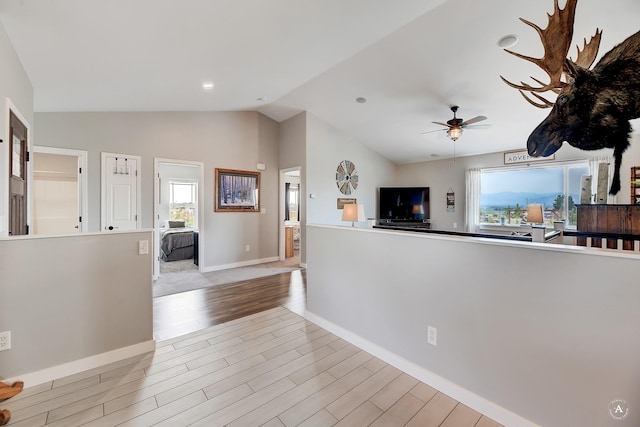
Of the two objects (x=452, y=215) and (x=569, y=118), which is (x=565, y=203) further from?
(x=569, y=118)

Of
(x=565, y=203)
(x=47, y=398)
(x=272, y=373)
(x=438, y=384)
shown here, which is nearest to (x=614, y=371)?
(x=438, y=384)

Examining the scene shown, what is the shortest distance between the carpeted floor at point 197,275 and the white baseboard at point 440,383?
2.64 m

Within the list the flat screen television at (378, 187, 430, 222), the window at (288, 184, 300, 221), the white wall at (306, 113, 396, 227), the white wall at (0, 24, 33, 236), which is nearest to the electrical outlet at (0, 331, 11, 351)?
the white wall at (0, 24, 33, 236)

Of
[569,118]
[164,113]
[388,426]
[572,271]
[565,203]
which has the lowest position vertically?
[388,426]

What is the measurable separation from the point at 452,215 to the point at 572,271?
5.91 meters

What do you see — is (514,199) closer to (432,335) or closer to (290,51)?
(432,335)

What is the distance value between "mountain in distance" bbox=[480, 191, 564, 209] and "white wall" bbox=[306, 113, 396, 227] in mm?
2731

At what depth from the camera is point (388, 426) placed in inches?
61.1

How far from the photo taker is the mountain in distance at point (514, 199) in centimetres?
556

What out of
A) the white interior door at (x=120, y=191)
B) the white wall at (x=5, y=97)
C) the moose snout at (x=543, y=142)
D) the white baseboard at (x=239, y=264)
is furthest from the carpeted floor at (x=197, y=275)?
the moose snout at (x=543, y=142)

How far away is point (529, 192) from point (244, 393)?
22.0ft

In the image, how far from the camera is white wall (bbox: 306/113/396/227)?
5543 millimetres

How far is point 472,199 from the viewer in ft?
21.1

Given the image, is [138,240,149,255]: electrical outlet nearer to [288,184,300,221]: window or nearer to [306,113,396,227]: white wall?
[306,113,396,227]: white wall
